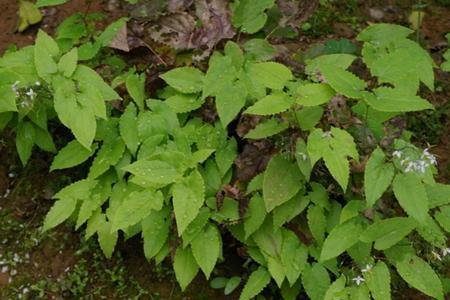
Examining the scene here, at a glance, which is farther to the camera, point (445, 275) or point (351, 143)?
point (445, 275)

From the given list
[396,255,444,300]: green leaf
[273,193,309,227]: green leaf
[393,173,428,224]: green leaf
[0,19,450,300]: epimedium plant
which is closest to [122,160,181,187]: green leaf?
[0,19,450,300]: epimedium plant

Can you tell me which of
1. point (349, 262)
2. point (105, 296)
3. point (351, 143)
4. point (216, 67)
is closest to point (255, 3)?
point (216, 67)

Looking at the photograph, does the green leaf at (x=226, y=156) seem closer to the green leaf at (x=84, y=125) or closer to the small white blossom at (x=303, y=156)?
the small white blossom at (x=303, y=156)

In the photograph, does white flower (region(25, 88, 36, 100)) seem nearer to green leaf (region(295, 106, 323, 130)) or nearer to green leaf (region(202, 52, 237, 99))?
green leaf (region(202, 52, 237, 99))

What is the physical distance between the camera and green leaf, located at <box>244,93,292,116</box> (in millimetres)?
2650

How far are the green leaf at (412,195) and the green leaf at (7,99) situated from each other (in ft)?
6.00

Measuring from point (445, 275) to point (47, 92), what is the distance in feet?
7.79

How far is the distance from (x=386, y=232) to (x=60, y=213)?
1659mm

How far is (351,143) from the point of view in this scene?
256cm

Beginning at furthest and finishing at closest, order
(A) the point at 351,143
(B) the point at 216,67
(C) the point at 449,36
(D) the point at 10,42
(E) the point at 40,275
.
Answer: (D) the point at 10,42 < (C) the point at 449,36 < (E) the point at 40,275 < (B) the point at 216,67 < (A) the point at 351,143

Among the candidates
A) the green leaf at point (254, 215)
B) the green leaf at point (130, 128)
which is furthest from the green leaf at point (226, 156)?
the green leaf at point (130, 128)

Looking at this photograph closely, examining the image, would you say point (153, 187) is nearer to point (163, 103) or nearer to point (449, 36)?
point (163, 103)

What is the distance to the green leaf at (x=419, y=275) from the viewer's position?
2.72 metres

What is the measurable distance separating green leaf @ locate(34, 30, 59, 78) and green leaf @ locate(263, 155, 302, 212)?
120 centimetres
